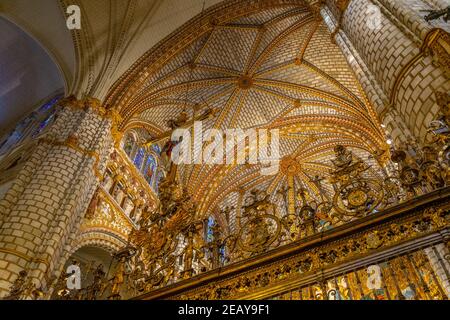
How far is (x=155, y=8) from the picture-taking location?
12.0m

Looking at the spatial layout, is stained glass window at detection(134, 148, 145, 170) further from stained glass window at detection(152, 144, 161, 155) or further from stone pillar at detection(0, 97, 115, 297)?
stone pillar at detection(0, 97, 115, 297)

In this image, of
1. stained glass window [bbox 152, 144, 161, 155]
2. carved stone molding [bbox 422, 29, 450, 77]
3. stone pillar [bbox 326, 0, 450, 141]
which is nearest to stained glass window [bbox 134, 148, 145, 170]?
stained glass window [bbox 152, 144, 161, 155]

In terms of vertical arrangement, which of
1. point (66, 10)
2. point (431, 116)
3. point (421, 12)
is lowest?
point (431, 116)

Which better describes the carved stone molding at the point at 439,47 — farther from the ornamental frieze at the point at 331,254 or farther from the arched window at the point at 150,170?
the arched window at the point at 150,170

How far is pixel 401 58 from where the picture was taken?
5070 millimetres

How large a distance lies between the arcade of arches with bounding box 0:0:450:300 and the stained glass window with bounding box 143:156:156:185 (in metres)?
0.13

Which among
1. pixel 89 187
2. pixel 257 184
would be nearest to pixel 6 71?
pixel 89 187

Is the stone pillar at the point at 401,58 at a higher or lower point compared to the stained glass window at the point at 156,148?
lower

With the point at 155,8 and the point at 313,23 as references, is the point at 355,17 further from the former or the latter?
the point at 155,8

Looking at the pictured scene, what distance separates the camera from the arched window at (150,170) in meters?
13.2

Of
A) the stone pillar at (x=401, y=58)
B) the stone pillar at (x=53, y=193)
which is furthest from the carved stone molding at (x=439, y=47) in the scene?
the stone pillar at (x=53, y=193)

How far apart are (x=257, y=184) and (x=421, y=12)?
1188 centimetres

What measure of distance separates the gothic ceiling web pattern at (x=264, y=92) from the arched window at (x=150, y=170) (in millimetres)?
1048

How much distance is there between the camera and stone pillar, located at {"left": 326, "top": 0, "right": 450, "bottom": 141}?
461cm
